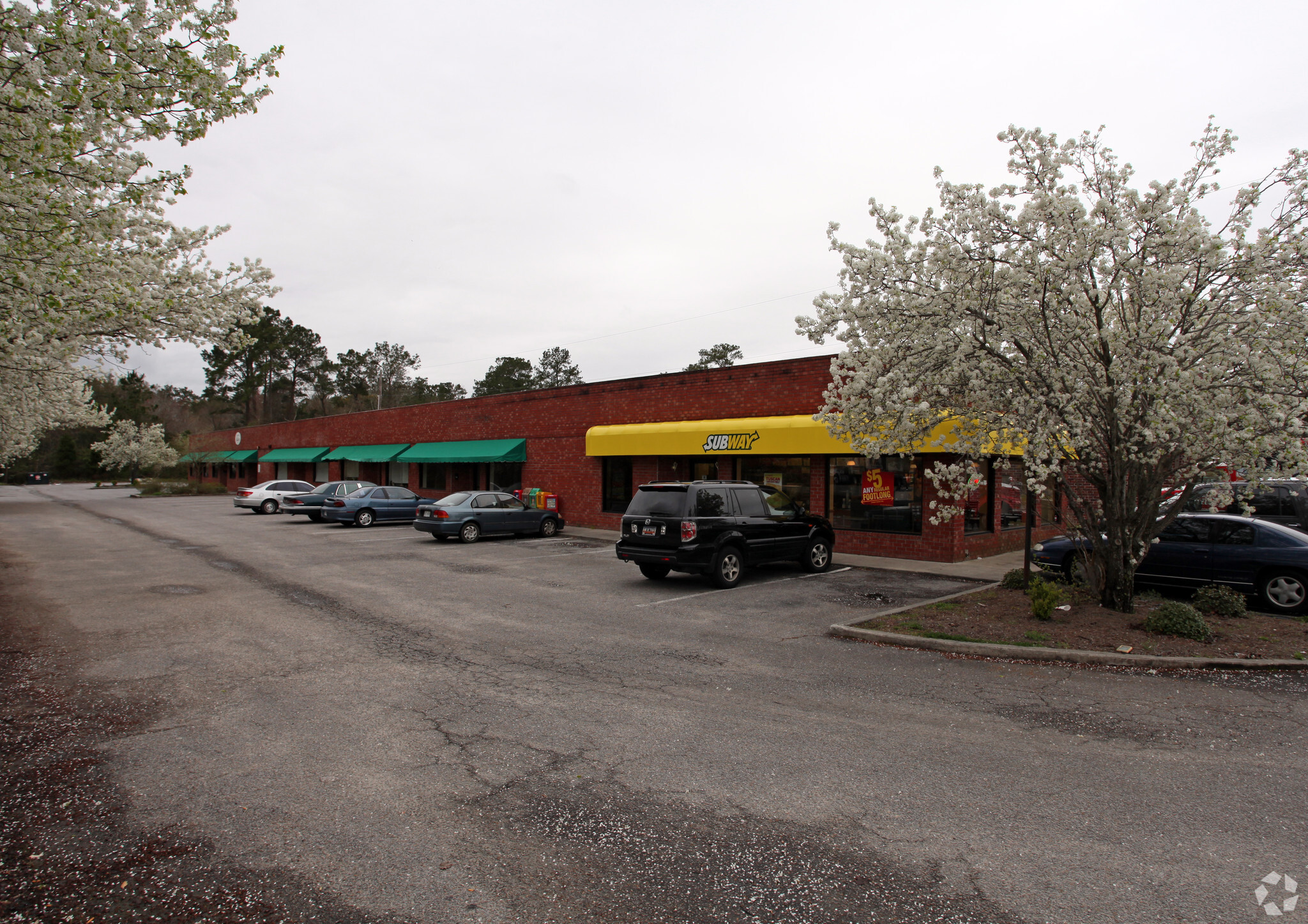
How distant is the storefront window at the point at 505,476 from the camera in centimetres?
2709

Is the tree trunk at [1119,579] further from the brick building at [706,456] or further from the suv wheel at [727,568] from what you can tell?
the suv wheel at [727,568]

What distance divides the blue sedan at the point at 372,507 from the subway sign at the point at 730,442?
11302 millimetres

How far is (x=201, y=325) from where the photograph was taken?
1145cm

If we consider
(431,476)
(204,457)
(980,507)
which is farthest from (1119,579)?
(204,457)

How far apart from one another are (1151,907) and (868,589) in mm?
9266

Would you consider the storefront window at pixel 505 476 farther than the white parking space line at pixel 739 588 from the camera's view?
Yes

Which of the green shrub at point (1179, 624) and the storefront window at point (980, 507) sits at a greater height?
the storefront window at point (980, 507)

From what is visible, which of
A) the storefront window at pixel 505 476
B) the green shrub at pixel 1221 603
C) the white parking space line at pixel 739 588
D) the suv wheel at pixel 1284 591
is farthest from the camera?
the storefront window at pixel 505 476

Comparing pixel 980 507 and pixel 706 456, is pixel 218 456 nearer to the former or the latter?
pixel 706 456

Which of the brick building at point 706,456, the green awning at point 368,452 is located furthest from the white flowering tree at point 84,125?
the green awning at point 368,452

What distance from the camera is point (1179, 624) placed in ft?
27.2

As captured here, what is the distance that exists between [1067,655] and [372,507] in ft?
75.1

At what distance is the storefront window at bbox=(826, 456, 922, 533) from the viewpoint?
53.2 ft

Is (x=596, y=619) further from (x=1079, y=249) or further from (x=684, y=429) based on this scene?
(x=684, y=429)
